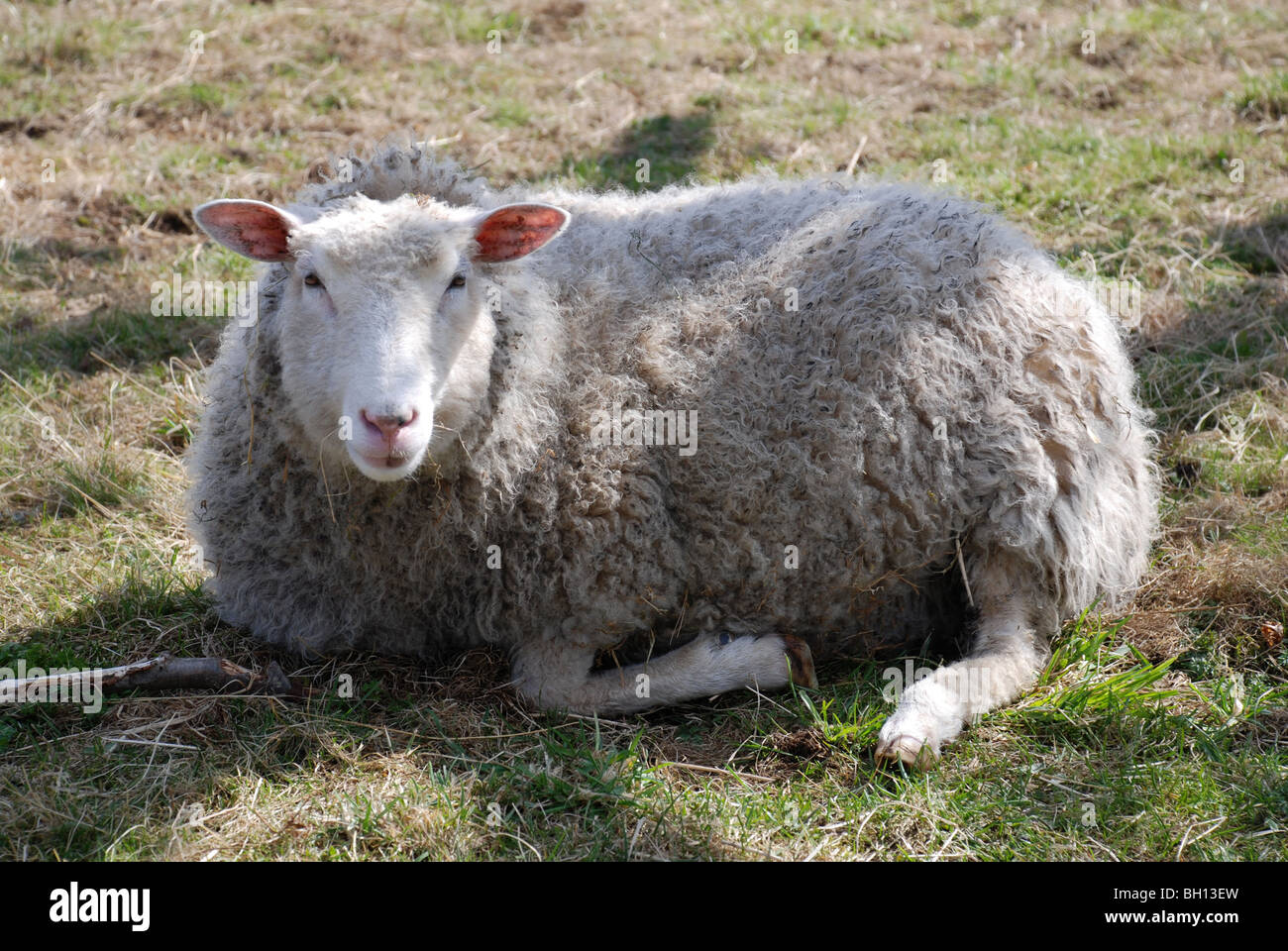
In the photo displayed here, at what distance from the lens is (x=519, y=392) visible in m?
3.73

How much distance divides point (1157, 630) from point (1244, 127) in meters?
4.80

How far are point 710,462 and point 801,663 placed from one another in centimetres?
77

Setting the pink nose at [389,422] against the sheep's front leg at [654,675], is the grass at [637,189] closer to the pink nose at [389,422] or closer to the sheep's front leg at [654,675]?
the sheep's front leg at [654,675]

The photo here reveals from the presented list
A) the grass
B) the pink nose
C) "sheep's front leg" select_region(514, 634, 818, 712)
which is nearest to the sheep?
"sheep's front leg" select_region(514, 634, 818, 712)

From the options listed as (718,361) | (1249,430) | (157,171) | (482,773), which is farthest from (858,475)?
(157,171)

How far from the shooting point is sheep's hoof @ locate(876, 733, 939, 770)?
11.5ft

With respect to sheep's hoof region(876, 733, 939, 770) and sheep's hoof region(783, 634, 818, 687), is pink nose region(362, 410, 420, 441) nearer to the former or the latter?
sheep's hoof region(783, 634, 818, 687)

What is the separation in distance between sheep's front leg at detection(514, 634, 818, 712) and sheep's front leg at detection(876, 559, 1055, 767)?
405 millimetres

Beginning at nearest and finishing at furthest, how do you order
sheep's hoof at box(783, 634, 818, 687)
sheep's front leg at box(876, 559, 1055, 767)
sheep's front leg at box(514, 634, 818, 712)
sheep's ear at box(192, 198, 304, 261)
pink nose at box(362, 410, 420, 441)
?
1. pink nose at box(362, 410, 420, 441)
2. sheep's ear at box(192, 198, 304, 261)
3. sheep's front leg at box(876, 559, 1055, 767)
4. sheep's front leg at box(514, 634, 818, 712)
5. sheep's hoof at box(783, 634, 818, 687)

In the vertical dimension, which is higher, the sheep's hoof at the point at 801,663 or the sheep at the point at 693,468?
the sheep at the point at 693,468

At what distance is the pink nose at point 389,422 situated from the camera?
3.09 m

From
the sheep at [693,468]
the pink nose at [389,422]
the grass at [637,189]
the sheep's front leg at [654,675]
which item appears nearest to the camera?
Answer: the pink nose at [389,422]

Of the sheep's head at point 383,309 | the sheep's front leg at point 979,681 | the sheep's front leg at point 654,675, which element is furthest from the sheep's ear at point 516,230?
the sheep's front leg at point 979,681

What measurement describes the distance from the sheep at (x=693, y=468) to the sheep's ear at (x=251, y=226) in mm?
10
